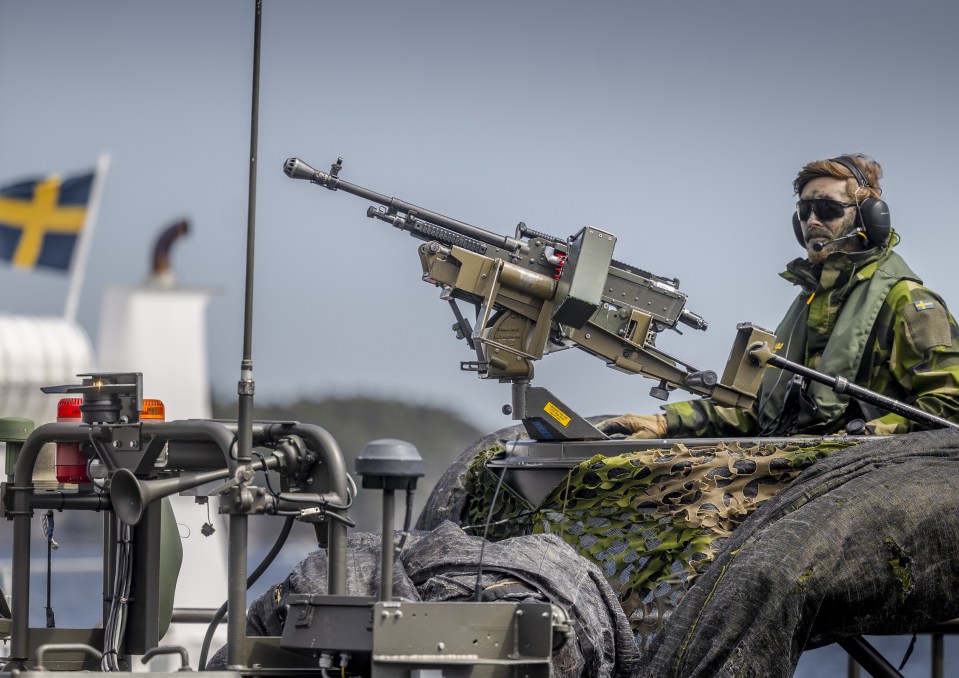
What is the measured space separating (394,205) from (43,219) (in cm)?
2605

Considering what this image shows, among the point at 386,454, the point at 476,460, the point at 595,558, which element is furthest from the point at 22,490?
the point at 476,460

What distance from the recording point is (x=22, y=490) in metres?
5.33

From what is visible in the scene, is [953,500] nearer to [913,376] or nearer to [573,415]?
[913,376]

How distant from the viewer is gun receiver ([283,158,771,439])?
7.16m

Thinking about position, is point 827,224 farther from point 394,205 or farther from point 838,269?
point 394,205

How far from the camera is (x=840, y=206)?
7574 mm

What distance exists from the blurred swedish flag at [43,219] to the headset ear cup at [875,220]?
25.9 metres

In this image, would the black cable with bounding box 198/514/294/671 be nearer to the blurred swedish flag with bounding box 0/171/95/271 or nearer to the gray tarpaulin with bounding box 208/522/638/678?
the gray tarpaulin with bounding box 208/522/638/678

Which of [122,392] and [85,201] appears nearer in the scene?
[122,392]

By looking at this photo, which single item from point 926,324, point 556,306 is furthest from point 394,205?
point 926,324

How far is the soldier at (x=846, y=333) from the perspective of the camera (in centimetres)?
709

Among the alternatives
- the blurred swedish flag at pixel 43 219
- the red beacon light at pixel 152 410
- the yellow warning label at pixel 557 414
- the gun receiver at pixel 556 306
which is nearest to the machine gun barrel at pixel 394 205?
the gun receiver at pixel 556 306

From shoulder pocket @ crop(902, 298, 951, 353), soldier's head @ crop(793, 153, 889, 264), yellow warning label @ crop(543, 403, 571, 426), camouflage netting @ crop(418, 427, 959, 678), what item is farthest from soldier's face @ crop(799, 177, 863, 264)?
yellow warning label @ crop(543, 403, 571, 426)

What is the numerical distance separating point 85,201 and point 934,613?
29.0 metres
